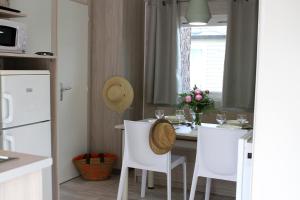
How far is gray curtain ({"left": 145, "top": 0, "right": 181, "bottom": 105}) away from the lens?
4809 mm

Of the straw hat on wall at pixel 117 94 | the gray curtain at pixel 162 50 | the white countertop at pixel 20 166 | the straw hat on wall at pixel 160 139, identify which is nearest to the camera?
the white countertop at pixel 20 166

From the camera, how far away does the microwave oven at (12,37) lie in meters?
3.02

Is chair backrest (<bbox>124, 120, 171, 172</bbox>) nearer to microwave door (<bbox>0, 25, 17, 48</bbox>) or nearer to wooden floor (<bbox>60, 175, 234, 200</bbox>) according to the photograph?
wooden floor (<bbox>60, 175, 234, 200</bbox>)

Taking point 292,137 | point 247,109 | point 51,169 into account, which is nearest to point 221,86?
point 247,109

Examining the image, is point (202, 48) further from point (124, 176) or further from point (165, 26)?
point (124, 176)

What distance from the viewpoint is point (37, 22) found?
157 inches

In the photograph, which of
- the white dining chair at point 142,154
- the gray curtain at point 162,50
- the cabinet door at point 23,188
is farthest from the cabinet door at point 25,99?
the gray curtain at point 162,50

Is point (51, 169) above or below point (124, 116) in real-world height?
below

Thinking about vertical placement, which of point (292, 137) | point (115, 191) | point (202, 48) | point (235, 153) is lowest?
point (115, 191)

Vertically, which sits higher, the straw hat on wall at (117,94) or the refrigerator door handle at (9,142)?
the straw hat on wall at (117,94)

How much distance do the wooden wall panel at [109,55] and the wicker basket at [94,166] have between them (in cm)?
25

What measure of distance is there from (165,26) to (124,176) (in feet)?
7.18

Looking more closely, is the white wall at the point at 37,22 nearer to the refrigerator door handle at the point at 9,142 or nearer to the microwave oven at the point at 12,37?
the microwave oven at the point at 12,37

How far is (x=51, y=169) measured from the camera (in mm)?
3547
